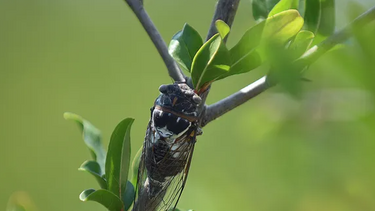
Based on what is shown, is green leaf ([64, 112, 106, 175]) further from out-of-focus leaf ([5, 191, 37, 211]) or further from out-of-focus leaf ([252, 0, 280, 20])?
out-of-focus leaf ([252, 0, 280, 20])

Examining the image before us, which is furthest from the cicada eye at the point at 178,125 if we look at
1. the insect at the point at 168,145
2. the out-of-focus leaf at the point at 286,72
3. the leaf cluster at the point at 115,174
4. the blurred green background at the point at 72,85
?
the blurred green background at the point at 72,85

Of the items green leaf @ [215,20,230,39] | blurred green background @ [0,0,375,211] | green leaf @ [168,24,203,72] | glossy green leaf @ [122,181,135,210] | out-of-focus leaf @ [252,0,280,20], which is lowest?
blurred green background @ [0,0,375,211]

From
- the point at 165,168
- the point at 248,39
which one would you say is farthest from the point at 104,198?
the point at 248,39

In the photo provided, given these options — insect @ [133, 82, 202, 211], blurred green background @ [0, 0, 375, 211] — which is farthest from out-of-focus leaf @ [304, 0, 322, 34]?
blurred green background @ [0, 0, 375, 211]

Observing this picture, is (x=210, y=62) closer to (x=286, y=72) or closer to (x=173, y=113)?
(x=173, y=113)

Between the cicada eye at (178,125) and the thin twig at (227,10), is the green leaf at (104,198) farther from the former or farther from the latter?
the thin twig at (227,10)
